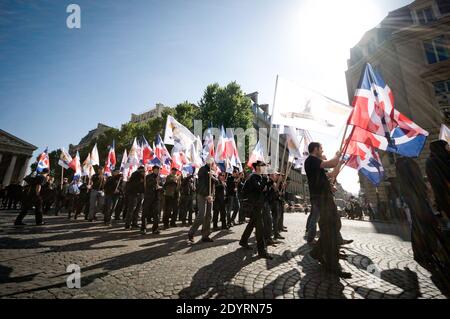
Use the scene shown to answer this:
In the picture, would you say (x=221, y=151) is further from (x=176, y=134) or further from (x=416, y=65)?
(x=416, y=65)

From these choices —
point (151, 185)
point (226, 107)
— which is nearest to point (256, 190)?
point (151, 185)

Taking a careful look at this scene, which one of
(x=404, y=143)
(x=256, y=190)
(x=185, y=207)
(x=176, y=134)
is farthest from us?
(x=185, y=207)

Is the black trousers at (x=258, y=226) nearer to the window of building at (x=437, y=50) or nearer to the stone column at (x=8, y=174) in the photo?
the window of building at (x=437, y=50)

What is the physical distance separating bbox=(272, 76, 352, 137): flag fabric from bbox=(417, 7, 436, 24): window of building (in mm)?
27723

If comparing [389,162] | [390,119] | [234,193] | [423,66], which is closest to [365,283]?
[390,119]

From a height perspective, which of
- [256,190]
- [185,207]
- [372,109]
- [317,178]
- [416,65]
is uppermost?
[416,65]

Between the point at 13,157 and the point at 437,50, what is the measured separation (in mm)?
74323

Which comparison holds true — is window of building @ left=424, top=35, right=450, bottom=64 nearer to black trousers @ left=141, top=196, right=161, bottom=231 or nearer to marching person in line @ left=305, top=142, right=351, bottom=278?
marching person in line @ left=305, top=142, right=351, bottom=278

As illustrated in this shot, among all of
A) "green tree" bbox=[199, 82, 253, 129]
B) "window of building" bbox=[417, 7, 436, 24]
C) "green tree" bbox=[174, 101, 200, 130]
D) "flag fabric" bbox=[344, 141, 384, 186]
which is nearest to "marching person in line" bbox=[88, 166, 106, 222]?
"flag fabric" bbox=[344, 141, 384, 186]

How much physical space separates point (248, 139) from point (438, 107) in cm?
1894

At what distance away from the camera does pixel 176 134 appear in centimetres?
897

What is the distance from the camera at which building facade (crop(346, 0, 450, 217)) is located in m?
20.1
